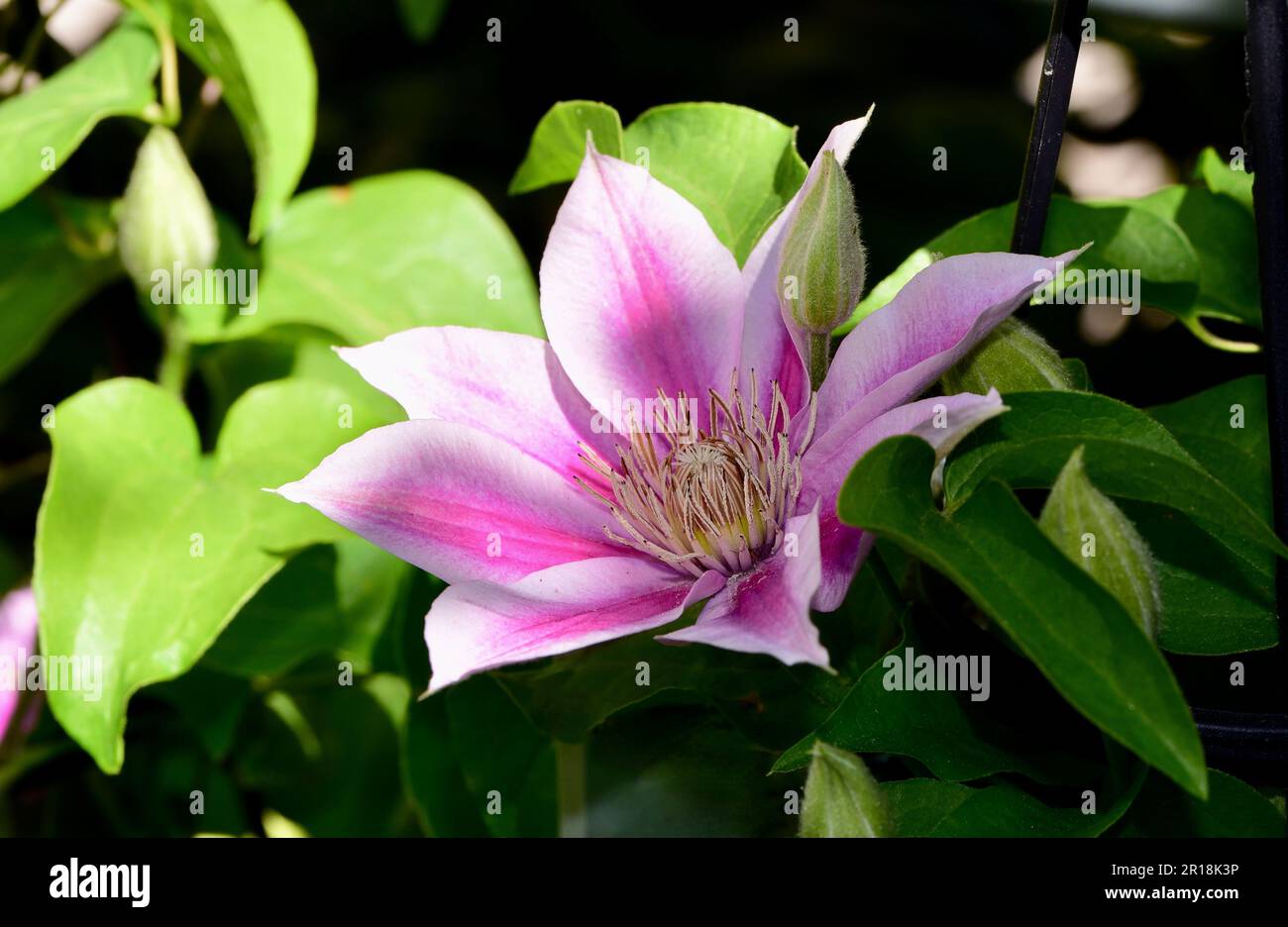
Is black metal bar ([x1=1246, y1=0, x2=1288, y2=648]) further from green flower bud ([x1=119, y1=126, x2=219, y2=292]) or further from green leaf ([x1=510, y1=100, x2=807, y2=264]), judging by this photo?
green flower bud ([x1=119, y1=126, x2=219, y2=292])

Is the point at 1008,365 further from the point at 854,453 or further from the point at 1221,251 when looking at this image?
the point at 1221,251

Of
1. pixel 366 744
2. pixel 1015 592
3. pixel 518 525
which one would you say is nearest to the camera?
pixel 1015 592

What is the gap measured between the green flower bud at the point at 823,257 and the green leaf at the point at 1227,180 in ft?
0.81

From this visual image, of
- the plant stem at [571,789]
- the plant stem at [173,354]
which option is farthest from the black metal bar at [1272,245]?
the plant stem at [173,354]

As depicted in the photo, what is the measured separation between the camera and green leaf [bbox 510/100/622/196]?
0.46m

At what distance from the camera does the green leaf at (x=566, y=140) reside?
0.46m

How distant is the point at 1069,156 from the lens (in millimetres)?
1286

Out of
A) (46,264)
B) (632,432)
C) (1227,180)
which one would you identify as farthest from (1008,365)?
(46,264)

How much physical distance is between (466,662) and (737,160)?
0.24m

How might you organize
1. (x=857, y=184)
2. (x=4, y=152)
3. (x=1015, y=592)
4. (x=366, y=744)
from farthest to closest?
1. (x=857, y=184)
2. (x=366, y=744)
3. (x=4, y=152)
4. (x=1015, y=592)

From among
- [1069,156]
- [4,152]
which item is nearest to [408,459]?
[4,152]

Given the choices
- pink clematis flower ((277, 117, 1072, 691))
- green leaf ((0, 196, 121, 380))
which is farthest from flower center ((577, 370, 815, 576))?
green leaf ((0, 196, 121, 380))
